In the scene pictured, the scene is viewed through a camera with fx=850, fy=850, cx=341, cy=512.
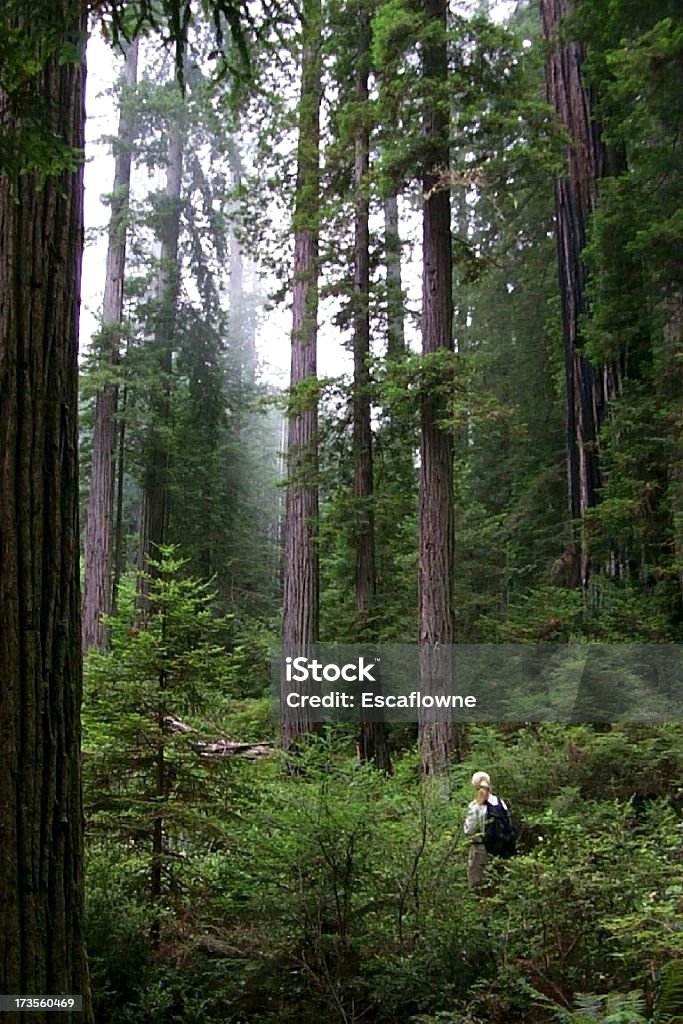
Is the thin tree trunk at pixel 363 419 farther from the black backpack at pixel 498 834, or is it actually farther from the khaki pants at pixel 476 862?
the khaki pants at pixel 476 862

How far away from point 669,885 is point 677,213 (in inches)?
232

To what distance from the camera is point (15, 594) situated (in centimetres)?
310

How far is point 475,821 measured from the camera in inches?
196

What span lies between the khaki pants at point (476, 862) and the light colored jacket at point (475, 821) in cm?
5

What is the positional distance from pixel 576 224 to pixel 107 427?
32.8 ft

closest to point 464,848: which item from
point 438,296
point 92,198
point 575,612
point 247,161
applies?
point 575,612

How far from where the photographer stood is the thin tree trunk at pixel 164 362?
17625 mm

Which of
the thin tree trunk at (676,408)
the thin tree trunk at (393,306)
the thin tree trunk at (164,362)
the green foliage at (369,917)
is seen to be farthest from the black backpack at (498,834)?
the thin tree trunk at (164,362)

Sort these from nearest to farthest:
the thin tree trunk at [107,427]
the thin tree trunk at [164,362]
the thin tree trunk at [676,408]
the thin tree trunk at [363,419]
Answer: the thin tree trunk at [676,408], the thin tree trunk at [363,419], the thin tree trunk at [107,427], the thin tree trunk at [164,362]

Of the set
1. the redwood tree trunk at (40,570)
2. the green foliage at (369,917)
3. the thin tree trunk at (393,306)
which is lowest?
the green foliage at (369,917)

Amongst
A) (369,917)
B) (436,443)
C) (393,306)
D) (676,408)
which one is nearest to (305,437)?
(393,306)

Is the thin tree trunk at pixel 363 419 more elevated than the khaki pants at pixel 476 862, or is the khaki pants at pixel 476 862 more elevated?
the thin tree trunk at pixel 363 419

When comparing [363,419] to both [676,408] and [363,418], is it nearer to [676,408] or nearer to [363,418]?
[363,418]

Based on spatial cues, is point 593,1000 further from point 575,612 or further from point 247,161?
point 247,161
